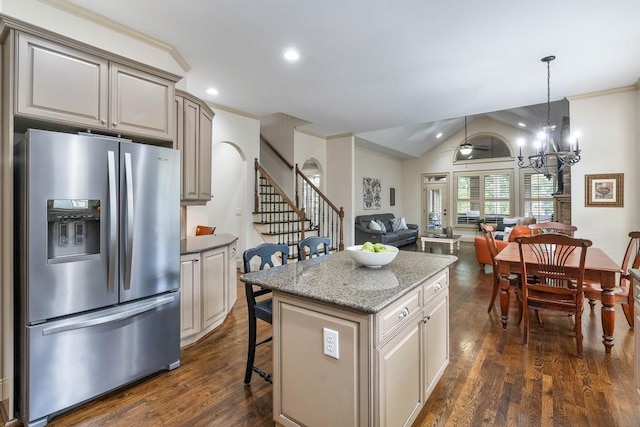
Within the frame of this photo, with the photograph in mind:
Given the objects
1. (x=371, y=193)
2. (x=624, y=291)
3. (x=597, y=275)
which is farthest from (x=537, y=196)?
(x=597, y=275)

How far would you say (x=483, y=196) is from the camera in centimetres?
1006

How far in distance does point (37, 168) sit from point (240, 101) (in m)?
3.57

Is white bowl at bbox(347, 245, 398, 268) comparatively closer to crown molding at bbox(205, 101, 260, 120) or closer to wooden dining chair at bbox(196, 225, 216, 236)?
wooden dining chair at bbox(196, 225, 216, 236)

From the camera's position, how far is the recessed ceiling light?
3.39m

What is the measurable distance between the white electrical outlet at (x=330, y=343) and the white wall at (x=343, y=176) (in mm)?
6085

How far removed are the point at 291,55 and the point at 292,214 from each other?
12.1 ft

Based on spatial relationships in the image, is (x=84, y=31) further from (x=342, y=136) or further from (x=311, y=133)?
(x=342, y=136)

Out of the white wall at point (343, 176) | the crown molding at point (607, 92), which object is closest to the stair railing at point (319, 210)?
the white wall at point (343, 176)

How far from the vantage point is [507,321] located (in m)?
3.28

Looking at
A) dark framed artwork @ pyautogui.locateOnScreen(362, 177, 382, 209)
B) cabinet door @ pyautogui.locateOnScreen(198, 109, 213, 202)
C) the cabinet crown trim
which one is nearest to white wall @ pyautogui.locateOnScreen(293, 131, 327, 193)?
dark framed artwork @ pyautogui.locateOnScreen(362, 177, 382, 209)

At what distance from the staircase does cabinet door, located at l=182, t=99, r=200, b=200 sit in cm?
217

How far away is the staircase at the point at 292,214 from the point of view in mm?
5578

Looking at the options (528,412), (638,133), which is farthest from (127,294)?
(638,133)

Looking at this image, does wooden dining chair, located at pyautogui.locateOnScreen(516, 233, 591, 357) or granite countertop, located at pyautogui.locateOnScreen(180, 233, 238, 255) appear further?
granite countertop, located at pyautogui.locateOnScreen(180, 233, 238, 255)
